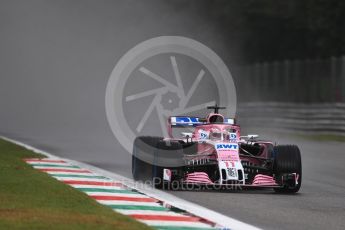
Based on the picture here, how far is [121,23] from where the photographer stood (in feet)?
128

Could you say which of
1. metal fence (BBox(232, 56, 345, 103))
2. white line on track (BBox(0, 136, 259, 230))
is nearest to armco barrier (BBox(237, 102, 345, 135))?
metal fence (BBox(232, 56, 345, 103))

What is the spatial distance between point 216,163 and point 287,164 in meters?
1.01

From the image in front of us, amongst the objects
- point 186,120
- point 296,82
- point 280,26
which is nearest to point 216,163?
point 186,120

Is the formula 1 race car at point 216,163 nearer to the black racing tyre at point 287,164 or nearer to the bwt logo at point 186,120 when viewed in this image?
the black racing tyre at point 287,164

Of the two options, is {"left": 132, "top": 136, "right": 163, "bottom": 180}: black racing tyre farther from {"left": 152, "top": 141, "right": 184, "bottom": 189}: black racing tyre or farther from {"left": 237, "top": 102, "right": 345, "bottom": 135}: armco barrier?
{"left": 237, "top": 102, "right": 345, "bottom": 135}: armco barrier

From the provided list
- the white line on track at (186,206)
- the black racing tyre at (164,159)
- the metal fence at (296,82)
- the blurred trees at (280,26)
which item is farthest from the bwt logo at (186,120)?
the blurred trees at (280,26)

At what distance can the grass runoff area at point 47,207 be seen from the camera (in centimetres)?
796

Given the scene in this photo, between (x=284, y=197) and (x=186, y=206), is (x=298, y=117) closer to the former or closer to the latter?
(x=284, y=197)

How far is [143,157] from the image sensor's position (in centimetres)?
1242

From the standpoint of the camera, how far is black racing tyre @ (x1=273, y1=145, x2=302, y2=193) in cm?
1192

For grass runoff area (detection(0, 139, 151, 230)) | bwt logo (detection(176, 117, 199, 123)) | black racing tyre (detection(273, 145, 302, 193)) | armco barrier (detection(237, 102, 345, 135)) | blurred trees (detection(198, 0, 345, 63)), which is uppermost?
blurred trees (detection(198, 0, 345, 63))

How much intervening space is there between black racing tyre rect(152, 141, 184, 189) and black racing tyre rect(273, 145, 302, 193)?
4.38ft

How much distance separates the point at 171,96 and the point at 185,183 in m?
26.5

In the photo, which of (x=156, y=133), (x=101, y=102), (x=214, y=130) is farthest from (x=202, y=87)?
(x=214, y=130)
